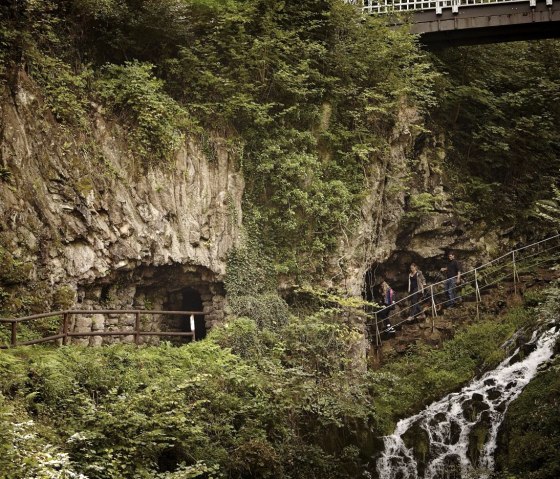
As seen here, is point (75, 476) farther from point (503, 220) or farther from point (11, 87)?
point (503, 220)

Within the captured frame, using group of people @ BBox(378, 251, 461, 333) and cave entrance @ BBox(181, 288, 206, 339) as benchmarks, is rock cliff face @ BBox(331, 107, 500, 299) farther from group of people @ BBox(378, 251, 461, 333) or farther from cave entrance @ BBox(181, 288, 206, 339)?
cave entrance @ BBox(181, 288, 206, 339)

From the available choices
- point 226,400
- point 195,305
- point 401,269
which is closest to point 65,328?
point 226,400

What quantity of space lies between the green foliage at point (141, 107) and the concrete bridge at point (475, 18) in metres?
7.70

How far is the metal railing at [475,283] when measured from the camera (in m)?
22.6

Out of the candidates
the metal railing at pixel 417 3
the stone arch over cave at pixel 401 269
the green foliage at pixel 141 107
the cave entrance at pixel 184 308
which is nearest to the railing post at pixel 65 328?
the cave entrance at pixel 184 308

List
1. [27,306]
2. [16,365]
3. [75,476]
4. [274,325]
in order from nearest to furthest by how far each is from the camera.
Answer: [75,476]
[16,365]
[27,306]
[274,325]

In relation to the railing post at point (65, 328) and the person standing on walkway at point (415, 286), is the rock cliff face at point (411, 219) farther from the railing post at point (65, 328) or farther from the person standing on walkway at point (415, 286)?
the railing post at point (65, 328)

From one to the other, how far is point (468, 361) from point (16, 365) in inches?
471

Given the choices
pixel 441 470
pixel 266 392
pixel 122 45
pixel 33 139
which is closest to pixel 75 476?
pixel 266 392

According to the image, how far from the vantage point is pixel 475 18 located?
942 inches

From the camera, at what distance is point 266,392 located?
54.2ft

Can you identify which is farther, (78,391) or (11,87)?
(11,87)

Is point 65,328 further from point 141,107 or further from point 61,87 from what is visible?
point 141,107

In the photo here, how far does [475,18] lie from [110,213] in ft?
43.0
